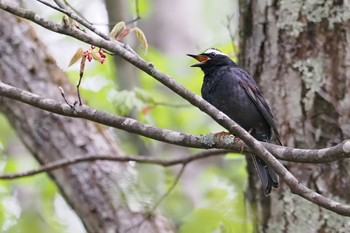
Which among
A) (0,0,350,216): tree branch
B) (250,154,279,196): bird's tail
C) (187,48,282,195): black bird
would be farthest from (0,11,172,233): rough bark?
(0,0,350,216): tree branch

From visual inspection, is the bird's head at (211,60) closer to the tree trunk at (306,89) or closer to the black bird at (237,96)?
the black bird at (237,96)

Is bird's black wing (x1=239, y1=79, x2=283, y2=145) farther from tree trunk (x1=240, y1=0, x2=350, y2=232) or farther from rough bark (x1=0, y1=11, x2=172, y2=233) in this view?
rough bark (x1=0, y1=11, x2=172, y2=233)

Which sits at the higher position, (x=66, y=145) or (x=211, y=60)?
(x=211, y=60)

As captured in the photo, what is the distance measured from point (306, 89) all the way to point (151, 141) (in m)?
2.31

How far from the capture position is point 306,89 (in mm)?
3881

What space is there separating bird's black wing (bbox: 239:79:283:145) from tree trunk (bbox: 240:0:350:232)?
2.3 inches

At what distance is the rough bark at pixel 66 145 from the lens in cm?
430

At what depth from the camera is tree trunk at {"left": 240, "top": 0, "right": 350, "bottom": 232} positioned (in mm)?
3791

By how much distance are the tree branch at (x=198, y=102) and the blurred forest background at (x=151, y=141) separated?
111 centimetres

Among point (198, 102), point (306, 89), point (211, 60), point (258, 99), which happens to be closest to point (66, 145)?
point (211, 60)

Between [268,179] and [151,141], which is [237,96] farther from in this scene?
[151,141]

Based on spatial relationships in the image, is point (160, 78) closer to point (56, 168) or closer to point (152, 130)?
point (152, 130)

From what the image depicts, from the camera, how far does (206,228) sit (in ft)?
15.2

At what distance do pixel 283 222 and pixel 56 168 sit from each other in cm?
127
